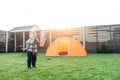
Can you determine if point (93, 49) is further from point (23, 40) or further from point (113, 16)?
point (23, 40)

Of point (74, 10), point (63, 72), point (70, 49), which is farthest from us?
point (74, 10)

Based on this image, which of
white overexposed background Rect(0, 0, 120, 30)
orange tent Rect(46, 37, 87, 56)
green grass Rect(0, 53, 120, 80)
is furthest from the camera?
white overexposed background Rect(0, 0, 120, 30)

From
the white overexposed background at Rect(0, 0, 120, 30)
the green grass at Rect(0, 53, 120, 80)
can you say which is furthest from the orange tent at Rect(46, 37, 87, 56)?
the green grass at Rect(0, 53, 120, 80)

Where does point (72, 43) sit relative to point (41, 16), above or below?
below

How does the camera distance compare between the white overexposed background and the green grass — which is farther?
the white overexposed background

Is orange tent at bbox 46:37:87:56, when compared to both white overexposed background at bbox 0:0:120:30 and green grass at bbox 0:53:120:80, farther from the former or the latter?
green grass at bbox 0:53:120:80

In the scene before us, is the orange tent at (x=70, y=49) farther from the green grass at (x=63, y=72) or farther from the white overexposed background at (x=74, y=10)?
the green grass at (x=63, y=72)

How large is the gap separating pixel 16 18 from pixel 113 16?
46.5 ft

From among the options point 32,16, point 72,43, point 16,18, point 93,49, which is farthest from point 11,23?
point 72,43

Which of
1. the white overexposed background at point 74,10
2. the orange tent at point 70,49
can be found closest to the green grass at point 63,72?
the orange tent at point 70,49

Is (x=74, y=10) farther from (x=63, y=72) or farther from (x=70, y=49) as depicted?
(x=63, y=72)

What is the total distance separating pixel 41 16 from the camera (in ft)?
95.2

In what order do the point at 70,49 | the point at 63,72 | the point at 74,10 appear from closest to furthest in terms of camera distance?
1. the point at 63,72
2. the point at 70,49
3. the point at 74,10

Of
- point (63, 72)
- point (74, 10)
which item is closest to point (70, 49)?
point (63, 72)
